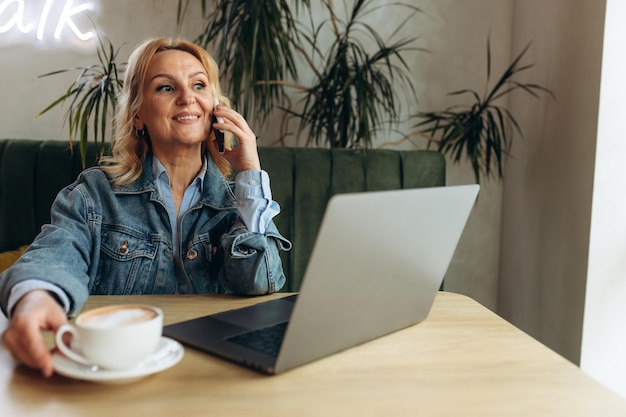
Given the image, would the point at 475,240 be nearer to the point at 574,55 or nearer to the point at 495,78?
the point at 495,78

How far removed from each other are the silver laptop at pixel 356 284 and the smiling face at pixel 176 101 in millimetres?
601

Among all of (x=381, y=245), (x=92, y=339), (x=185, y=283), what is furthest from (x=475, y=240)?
(x=92, y=339)

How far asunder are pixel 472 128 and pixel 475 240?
2.17ft

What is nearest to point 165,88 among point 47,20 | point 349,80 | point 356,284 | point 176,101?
point 176,101

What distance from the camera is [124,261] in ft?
4.46

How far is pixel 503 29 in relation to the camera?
285 cm

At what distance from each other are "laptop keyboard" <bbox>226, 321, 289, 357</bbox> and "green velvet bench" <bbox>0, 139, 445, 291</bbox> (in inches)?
52.3

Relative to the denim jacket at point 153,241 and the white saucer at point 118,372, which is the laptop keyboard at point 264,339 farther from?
the denim jacket at point 153,241

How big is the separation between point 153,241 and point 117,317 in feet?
2.20

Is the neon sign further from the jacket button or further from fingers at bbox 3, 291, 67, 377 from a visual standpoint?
fingers at bbox 3, 291, 67, 377

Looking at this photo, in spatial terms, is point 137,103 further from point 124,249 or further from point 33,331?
point 33,331

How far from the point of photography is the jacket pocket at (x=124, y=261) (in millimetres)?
1358

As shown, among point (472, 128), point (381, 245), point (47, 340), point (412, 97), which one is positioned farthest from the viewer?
point (412, 97)

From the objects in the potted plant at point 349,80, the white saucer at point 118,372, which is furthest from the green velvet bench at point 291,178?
the white saucer at point 118,372
